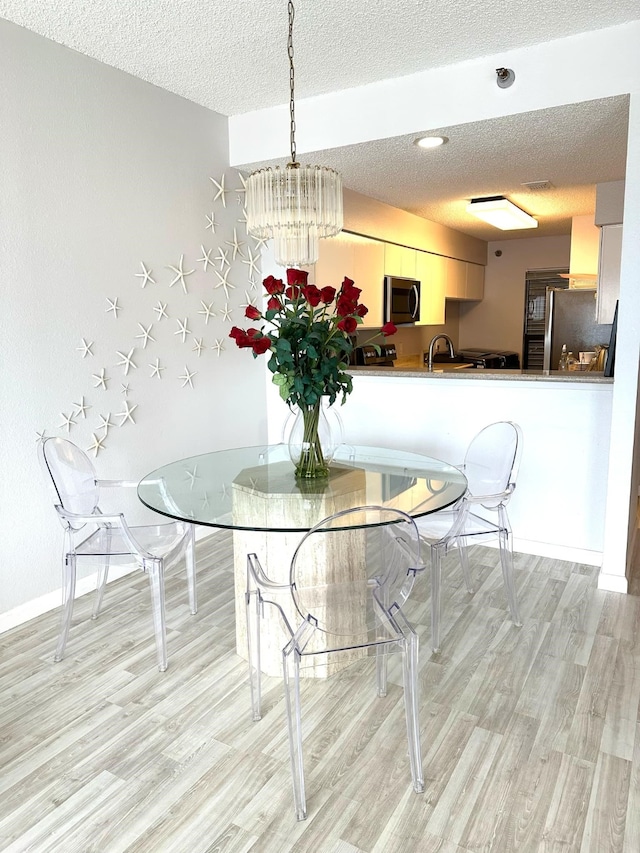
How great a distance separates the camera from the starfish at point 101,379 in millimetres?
3055

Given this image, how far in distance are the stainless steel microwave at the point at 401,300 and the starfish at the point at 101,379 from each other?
2.66 meters

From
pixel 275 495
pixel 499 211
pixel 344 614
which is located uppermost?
pixel 499 211

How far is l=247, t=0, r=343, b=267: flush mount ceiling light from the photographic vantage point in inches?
94.9

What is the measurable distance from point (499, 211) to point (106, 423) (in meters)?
3.59

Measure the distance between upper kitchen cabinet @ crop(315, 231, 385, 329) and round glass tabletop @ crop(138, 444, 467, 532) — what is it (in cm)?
186

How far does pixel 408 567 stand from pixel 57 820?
3.87ft

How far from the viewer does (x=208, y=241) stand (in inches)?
146

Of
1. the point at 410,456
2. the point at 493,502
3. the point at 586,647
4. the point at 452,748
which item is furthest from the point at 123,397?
the point at 586,647

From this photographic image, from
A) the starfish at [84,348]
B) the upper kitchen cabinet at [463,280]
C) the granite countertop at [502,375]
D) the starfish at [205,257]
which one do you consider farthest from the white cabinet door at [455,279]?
the starfish at [84,348]

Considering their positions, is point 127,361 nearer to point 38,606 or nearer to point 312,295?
point 38,606

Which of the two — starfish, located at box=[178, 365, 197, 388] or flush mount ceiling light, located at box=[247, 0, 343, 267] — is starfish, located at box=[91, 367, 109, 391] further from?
flush mount ceiling light, located at box=[247, 0, 343, 267]

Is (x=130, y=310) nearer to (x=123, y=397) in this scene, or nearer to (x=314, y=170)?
(x=123, y=397)

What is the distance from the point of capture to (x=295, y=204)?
2416 mm

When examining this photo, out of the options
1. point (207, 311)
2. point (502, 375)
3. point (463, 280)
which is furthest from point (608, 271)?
point (207, 311)
